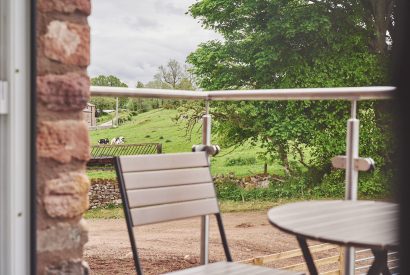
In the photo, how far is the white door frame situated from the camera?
1575mm

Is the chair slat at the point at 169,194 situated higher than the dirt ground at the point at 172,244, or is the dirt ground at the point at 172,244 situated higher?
the chair slat at the point at 169,194

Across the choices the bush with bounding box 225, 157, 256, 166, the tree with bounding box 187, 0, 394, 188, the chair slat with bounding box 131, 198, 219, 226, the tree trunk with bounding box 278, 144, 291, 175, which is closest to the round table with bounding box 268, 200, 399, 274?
the chair slat with bounding box 131, 198, 219, 226


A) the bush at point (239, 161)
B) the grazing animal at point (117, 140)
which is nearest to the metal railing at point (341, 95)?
the bush at point (239, 161)

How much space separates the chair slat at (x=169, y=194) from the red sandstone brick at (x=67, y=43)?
0.51m

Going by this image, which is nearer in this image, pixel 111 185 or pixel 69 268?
pixel 69 268

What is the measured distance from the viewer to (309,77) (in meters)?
13.2

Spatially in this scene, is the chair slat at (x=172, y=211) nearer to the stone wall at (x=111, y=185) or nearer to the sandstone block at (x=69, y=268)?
the sandstone block at (x=69, y=268)

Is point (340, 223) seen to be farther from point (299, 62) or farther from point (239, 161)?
point (239, 161)

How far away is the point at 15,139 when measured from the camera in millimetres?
1595

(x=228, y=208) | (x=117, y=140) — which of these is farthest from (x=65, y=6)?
(x=117, y=140)

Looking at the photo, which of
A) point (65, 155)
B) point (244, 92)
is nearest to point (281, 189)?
point (244, 92)

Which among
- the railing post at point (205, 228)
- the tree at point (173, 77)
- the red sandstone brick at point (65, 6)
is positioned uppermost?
the tree at point (173, 77)

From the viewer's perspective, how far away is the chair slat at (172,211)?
6.34 ft

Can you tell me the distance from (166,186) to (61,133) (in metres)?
0.55
